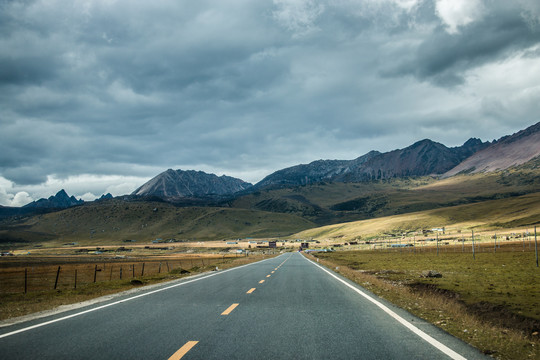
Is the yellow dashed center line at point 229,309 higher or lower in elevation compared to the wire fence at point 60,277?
higher

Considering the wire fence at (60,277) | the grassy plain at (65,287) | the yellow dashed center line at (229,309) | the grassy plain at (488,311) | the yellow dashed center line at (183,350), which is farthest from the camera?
the wire fence at (60,277)

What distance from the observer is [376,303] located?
13062mm

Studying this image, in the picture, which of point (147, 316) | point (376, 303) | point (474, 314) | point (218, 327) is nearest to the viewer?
point (218, 327)

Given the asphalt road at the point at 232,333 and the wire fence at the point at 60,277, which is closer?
the asphalt road at the point at 232,333

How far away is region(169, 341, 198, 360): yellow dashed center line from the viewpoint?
6270 millimetres

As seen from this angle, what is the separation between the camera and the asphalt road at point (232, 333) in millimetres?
6637

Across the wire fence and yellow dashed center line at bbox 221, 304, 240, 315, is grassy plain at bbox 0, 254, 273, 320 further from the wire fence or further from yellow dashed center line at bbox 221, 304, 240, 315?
yellow dashed center line at bbox 221, 304, 240, 315

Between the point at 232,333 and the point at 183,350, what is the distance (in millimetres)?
1609

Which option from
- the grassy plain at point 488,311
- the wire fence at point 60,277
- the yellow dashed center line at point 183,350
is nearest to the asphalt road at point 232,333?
the yellow dashed center line at point 183,350

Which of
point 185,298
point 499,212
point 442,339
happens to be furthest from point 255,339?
point 499,212

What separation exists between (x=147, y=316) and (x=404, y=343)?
6.81 meters

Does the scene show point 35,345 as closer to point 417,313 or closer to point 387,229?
point 417,313

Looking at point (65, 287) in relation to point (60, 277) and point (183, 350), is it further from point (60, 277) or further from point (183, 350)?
point (183, 350)

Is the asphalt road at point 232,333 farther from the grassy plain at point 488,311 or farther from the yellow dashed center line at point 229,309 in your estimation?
the grassy plain at point 488,311
